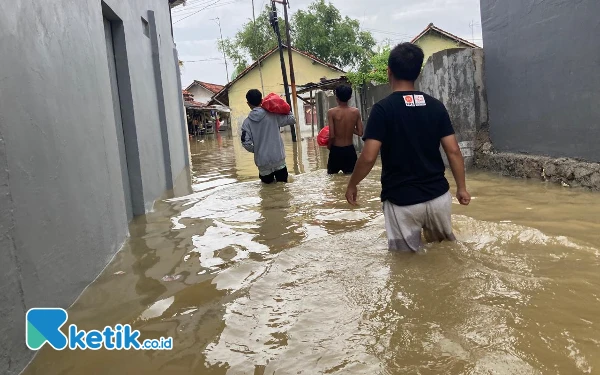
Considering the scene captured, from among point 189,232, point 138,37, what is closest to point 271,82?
point 138,37

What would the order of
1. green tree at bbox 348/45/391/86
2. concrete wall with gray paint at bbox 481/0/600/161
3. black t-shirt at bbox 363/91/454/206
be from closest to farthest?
black t-shirt at bbox 363/91/454/206, concrete wall with gray paint at bbox 481/0/600/161, green tree at bbox 348/45/391/86

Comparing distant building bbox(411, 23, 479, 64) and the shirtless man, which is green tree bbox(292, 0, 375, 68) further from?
the shirtless man

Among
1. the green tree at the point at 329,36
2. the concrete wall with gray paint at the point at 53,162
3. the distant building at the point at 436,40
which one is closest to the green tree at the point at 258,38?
the green tree at the point at 329,36

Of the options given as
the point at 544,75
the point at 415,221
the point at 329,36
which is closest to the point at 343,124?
the point at 544,75

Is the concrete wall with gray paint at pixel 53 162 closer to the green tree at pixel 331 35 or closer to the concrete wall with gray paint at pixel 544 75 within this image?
the concrete wall with gray paint at pixel 544 75

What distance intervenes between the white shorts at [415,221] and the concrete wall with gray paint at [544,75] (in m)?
3.30

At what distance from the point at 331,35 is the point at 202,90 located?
1221cm

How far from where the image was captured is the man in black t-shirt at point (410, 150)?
3207mm

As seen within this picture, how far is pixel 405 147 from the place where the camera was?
3.23 meters

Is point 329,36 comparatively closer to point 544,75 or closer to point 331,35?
point 331,35

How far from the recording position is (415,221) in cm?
335

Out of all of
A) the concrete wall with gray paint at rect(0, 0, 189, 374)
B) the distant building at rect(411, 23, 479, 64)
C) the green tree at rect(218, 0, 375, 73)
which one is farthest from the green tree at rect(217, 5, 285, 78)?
the concrete wall with gray paint at rect(0, 0, 189, 374)

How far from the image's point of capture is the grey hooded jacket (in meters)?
6.93

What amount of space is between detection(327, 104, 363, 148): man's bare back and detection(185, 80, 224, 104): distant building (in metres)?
37.0
